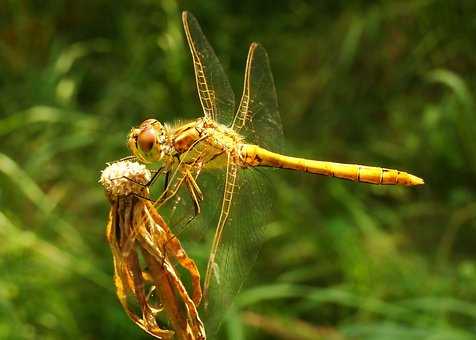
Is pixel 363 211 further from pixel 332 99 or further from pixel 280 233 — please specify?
pixel 332 99

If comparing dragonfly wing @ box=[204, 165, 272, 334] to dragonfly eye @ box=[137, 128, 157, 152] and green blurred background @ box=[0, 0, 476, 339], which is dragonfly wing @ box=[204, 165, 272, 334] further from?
green blurred background @ box=[0, 0, 476, 339]

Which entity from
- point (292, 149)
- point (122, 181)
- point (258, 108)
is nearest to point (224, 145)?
point (258, 108)

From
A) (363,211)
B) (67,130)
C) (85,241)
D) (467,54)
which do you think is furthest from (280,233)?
(467,54)

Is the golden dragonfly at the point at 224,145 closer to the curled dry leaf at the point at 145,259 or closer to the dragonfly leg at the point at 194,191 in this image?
the dragonfly leg at the point at 194,191

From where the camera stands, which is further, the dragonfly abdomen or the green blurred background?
the green blurred background

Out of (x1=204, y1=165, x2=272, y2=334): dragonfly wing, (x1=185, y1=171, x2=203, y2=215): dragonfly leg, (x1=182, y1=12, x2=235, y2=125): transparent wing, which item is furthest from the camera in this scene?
(x1=182, y1=12, x2=235, y2=125): transparent wing

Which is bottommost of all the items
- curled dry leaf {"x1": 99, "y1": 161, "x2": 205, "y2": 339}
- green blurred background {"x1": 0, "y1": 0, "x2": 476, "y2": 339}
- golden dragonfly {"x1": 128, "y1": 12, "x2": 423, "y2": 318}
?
curled dry leaf {"x1": 99, "y1": 161, "x2": 205, "y2": 339}

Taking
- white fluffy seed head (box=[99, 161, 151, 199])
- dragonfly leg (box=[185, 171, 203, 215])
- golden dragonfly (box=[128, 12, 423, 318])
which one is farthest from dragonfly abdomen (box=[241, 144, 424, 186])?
white fluffy seed head (box=[99, 161, 151, 199])

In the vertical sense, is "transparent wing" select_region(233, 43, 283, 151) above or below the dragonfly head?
above

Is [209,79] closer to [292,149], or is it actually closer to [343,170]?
[343,170]
